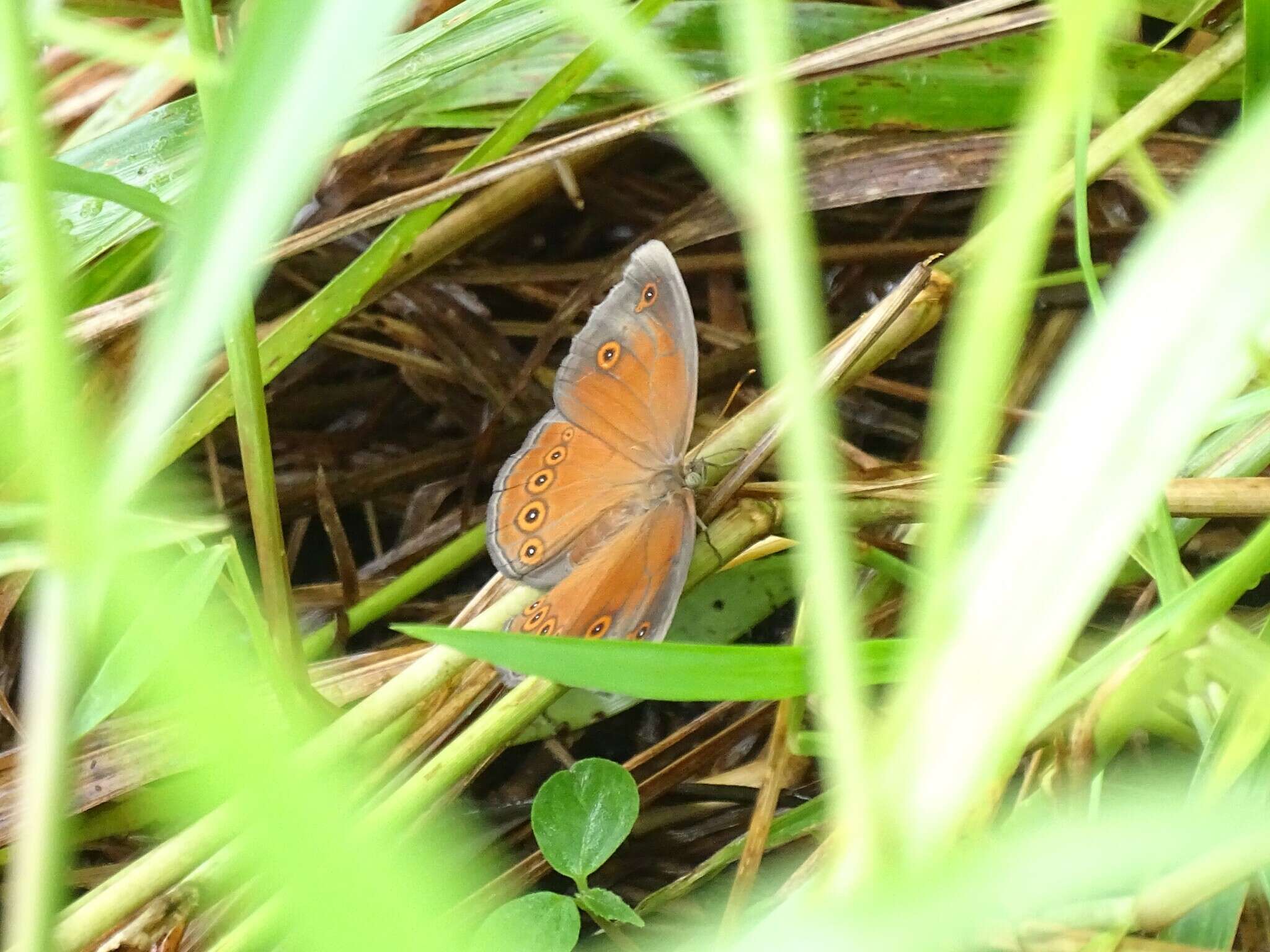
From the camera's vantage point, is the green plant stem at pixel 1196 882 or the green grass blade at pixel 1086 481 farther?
the green plant stem at pixel 1196 882

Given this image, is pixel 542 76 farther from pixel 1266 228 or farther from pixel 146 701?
pixel 1266 228

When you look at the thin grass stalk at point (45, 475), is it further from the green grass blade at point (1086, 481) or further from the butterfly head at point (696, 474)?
the butterfly head at point (696, 474)

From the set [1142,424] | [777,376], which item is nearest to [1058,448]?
[1142,424]

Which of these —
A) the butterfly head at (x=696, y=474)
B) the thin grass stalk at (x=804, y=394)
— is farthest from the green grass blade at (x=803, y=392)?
the butterfly head at (x=696, y=474)

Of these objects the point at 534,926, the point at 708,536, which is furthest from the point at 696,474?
the point at 534,926

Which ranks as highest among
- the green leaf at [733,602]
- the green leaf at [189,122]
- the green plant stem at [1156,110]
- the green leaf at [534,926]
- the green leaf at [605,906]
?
the green leaf at [189,122]

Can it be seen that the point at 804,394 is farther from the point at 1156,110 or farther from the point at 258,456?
the point at 1156,110
